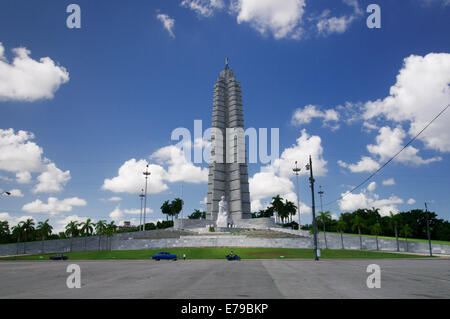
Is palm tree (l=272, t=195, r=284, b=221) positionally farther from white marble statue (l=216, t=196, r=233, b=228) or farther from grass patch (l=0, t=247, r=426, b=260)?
grass patch (l=0, t=247, r=426, b=260)

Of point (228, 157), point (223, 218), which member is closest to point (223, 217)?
point (223, 218)

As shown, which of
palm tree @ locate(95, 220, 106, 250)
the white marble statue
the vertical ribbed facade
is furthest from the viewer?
the vertical ribbed facade

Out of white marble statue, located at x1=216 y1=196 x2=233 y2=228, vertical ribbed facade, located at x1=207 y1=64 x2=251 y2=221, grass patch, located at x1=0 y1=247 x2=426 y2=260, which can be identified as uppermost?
vertical ribbed facade, located at x1=207 y1=64 x2=251 y2=221

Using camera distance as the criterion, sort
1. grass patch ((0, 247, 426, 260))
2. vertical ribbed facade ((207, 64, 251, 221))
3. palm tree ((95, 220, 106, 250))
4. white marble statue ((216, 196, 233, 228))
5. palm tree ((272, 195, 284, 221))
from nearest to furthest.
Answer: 1. grass patch ((0, 247, 426, 260))
2. palm tree ((95, 220, 106, 250))
3. white marble statue ((216, 196, 233, 228))
4. vertical ribbed facade ((207, 64, 251, 221))
5. palm tree ((272, 195, 284, 221))

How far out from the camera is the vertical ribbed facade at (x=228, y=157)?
269ft

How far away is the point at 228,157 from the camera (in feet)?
287

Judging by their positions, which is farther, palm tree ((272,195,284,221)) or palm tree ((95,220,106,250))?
palm tree ((272,195,284,221))

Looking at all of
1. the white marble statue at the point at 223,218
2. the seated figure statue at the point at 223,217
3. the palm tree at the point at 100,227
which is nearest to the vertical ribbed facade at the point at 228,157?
the white marble statue at the point at 223,218

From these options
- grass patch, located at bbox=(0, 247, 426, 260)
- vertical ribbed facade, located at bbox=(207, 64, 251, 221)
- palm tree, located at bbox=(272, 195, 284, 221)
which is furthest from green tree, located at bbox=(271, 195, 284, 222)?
grass patch, located at bbox=(0, 247, 426, 260)

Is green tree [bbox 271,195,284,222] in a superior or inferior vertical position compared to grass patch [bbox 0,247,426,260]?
superior

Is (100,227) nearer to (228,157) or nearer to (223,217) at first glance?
(223,217)

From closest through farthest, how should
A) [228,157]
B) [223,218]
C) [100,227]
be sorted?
[100,227] < [223,218] < [228,157]

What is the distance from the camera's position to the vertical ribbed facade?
82.0 meters
